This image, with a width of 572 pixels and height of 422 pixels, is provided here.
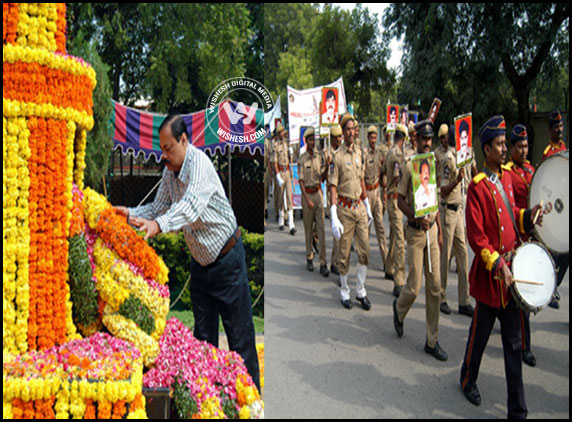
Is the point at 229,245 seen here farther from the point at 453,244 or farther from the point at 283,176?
the point at 283,176

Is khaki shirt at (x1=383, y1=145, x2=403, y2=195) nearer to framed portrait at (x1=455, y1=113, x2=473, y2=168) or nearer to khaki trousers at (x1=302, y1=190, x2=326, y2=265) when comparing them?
khaki trousers at (x1=302, y1=190, x2=326, y2=265)

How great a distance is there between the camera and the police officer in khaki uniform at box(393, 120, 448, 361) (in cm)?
Result: 434

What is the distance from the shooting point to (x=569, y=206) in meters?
3.31

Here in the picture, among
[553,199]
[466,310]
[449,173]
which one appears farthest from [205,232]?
[449,173]

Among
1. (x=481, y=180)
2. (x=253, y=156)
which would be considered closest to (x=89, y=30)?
(x=253, y=156)

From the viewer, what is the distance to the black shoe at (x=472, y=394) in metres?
3.58

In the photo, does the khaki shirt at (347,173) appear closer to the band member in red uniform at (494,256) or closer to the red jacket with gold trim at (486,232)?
the band member in red uniform at (494,256)

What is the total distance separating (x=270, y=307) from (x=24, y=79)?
3.75 meters

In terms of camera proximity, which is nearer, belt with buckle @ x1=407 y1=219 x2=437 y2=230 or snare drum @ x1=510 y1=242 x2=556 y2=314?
snare drum @ x1=510 y1=242 x2=556 y2=314

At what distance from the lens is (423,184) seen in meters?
4.34

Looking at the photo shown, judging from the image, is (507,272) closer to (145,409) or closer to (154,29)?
(145,409)

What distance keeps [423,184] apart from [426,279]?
Result: 2.55ft

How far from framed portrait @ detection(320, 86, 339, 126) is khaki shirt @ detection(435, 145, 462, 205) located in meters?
1.87

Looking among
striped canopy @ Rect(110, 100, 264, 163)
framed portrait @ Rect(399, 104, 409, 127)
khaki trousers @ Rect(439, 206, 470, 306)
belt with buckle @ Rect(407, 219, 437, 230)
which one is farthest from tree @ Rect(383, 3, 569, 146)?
striped canopy @ Rect(110, 100, 264, 163)
